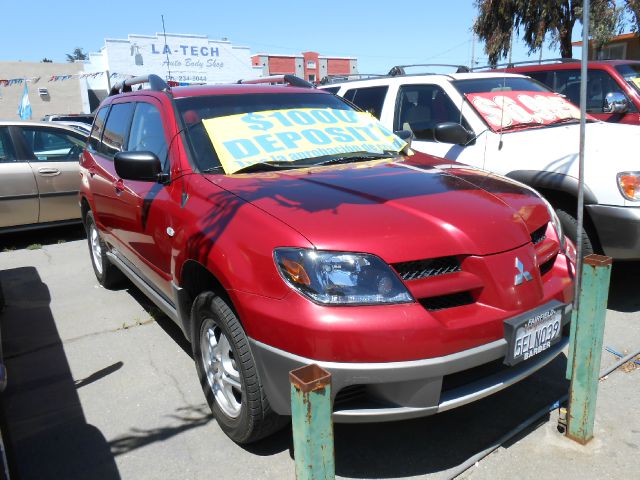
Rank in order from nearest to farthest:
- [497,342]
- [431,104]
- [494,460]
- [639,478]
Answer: [497,342] → [639,478] → [494,460] → [431,104]

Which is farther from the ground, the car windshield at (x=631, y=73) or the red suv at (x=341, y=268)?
the car windshield at (x=631, y=73)

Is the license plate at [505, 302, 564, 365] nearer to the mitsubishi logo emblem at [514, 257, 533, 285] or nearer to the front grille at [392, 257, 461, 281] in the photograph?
the mitsubishi logo emblem at [514, 257, 533, 285]

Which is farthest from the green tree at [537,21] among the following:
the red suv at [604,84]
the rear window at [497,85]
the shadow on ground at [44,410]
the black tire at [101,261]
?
the shadow on ground at [44,410]

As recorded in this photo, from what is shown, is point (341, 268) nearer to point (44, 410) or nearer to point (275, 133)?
point (275, 133)

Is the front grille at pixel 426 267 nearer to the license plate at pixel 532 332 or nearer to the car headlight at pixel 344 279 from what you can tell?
the car headlight at pixel 344 279

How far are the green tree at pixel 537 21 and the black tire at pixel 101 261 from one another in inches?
639

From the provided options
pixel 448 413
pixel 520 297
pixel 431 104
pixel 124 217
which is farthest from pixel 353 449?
pixel 431 104

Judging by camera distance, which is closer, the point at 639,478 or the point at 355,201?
the point at 639,478

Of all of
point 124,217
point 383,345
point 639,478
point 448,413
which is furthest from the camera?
point 124,217

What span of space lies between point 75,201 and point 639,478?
23.0 ft

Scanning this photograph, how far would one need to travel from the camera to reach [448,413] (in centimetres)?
292

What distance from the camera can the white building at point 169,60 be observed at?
3494cm

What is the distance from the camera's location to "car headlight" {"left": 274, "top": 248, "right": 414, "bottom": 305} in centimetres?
212

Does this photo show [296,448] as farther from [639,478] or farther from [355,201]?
[639,478]
